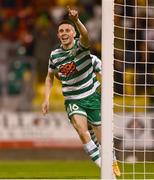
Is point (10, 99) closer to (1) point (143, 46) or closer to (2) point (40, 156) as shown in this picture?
(2) point (40, 156)

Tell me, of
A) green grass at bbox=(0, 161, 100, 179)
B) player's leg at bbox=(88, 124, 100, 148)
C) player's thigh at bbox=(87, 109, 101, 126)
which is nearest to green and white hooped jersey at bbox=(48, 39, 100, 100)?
player's thigh at bbox=(87, 109, 101, 126)

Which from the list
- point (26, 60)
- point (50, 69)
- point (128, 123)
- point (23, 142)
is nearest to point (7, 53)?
point (26, 60)

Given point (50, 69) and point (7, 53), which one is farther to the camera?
point (7, 53)

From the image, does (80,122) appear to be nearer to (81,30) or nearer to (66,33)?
(66,33)

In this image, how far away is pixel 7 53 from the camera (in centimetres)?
1978

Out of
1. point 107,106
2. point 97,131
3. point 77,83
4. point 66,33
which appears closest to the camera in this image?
point 107,106

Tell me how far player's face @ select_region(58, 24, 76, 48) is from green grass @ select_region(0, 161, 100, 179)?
1.83m

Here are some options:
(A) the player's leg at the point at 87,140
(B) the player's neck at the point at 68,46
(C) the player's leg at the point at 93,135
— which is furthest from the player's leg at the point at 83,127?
(B) the player's neck at the point at 68,46

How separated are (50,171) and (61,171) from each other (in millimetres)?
165

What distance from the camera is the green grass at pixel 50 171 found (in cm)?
1232

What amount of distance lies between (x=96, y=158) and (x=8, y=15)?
34.9 feet

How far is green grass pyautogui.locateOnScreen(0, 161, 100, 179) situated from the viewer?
12.3 meters

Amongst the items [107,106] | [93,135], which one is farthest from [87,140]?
[107,106]

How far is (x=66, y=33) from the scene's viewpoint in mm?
10773
